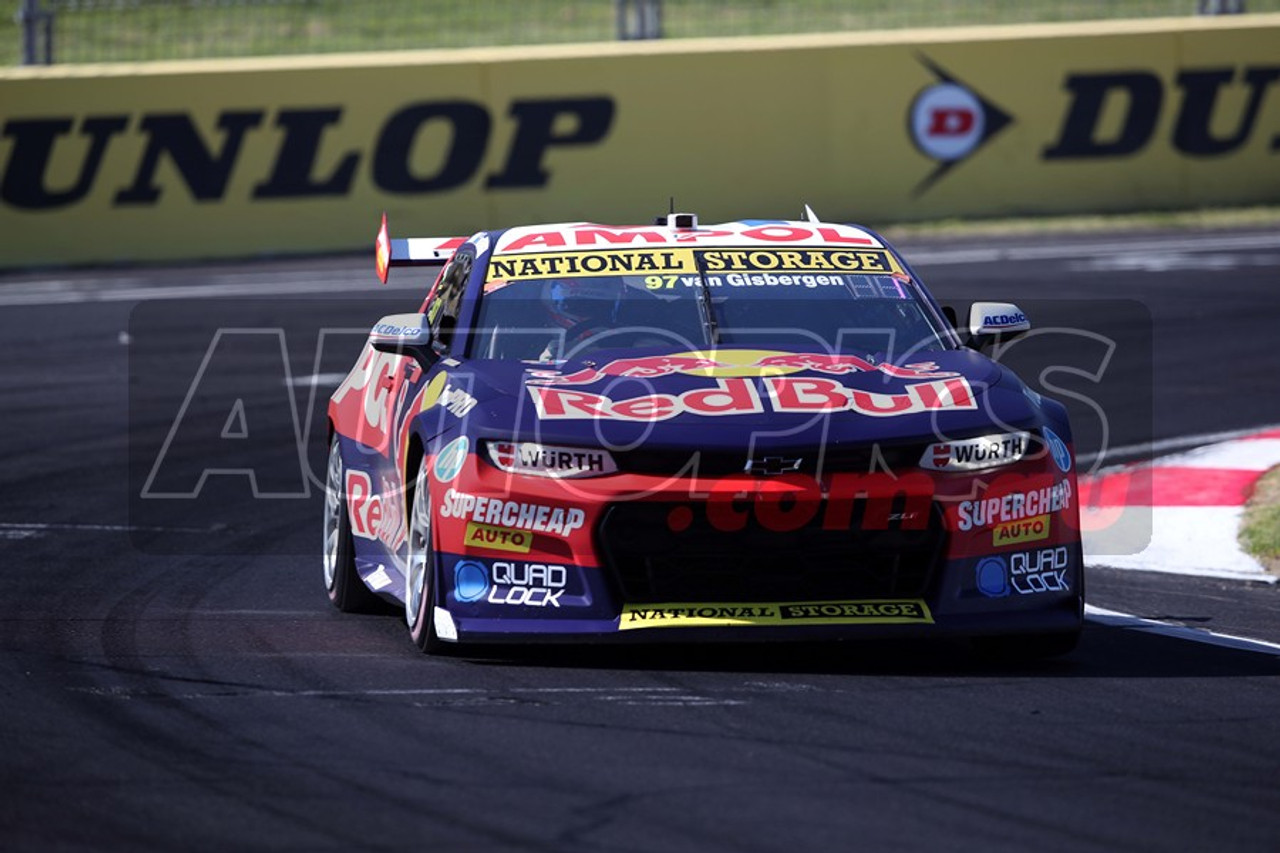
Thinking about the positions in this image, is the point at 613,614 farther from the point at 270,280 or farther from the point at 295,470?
the point at 270,280

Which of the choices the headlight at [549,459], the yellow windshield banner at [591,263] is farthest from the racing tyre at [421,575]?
the yellow windshield banner at [591,263]

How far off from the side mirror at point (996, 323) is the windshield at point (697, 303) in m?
0.17

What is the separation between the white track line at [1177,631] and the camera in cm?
757

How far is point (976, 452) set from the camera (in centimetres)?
684

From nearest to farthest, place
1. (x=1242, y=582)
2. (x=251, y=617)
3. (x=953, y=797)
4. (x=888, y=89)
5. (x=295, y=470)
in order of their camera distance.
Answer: (x=953, y=797) → (x=251, y=617) → (x=1242, y=582) → (x=295, y=470) → (x=888, y=89)

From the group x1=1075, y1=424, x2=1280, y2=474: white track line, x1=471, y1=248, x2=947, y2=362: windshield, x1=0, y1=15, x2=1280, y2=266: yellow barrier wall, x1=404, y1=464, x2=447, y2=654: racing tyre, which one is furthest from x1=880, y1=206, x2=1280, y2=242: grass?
x1=404, y1=464, x2=447, y2=654: racing tyre

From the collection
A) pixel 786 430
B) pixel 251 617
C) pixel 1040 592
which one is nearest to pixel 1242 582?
pixel 1040 592

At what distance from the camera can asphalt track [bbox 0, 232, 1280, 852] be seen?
5.05 metres

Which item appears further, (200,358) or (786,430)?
(200,358)

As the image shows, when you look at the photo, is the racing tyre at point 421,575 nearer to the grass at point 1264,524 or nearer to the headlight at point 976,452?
the headlight at point 976,452

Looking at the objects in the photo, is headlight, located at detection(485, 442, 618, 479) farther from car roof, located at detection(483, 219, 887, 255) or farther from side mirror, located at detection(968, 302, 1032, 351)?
side mirror, located at detection(968, 302, 1032, 351)

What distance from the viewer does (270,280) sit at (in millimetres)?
20281

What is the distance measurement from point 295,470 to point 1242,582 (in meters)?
5.16

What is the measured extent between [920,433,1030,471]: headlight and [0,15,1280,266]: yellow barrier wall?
15.0m
